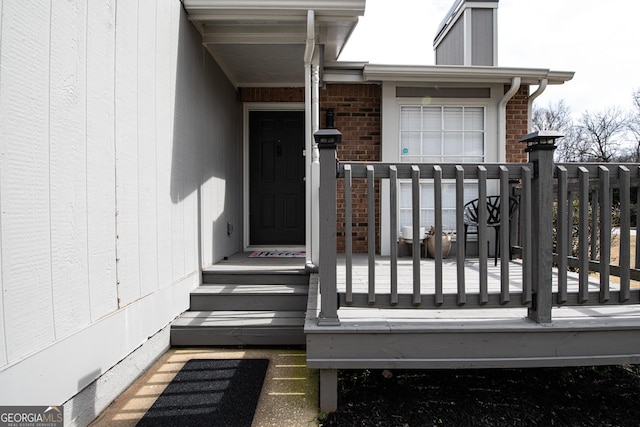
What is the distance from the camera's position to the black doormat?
6.22ft

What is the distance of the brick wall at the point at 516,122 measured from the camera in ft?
16.0

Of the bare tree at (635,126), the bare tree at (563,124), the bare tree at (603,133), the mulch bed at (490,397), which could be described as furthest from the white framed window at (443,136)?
the bare tree at (603,133)

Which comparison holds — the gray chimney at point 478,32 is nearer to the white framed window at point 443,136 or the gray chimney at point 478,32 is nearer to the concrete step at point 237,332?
the white framed window at point 443,136

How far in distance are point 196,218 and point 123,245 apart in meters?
1.27

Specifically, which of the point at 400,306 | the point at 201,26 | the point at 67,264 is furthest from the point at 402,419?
the point at 201,26

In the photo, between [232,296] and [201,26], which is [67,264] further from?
[201,26]

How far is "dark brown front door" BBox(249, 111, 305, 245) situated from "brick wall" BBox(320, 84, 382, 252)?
1.78 ft

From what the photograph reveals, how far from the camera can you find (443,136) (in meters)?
4.84

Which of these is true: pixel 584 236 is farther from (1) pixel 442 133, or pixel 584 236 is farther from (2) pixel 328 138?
(1) pixel 442 133

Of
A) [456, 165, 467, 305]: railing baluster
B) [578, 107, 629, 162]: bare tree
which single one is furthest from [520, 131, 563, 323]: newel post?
[578, 107, 629, 162]: bare tree

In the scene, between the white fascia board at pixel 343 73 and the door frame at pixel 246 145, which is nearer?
the white fascia board at pixel 343 73

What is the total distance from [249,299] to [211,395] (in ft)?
3.54

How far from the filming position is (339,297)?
6.72 ft

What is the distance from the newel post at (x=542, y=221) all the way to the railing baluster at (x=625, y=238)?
0.42 meters
